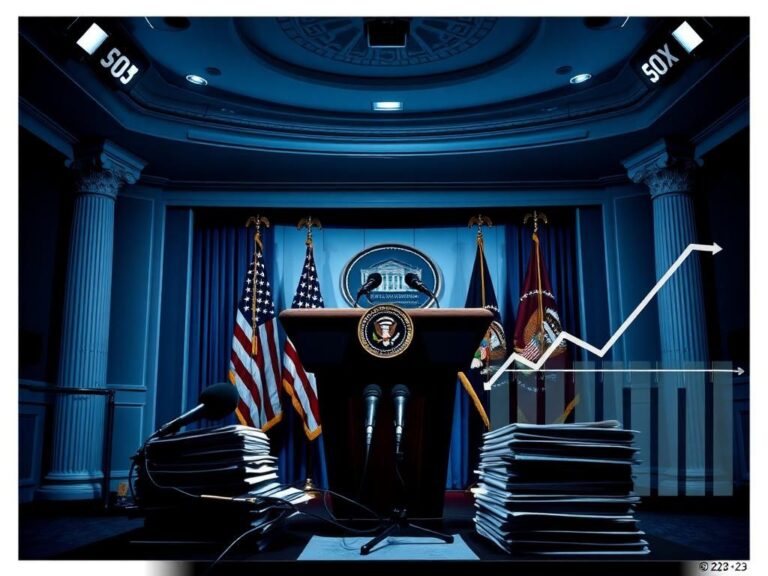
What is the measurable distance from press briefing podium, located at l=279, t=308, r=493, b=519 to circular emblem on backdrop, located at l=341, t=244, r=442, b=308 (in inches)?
158

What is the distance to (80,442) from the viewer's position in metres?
4.63

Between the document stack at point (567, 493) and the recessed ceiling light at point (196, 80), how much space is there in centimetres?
408

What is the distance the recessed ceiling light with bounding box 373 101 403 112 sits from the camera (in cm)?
496

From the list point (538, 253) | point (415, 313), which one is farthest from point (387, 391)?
point (538, 253)

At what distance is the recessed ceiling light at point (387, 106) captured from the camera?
496 centimetres

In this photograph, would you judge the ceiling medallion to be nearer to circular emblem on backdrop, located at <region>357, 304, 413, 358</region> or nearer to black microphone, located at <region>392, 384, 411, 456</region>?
circular emblem on backdrop, located at <region>357, 304, 413, 358</region>

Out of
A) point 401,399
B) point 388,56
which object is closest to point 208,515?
point 401,399

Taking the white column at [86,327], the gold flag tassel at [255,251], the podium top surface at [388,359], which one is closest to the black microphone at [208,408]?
the podium top surface at [388,359]

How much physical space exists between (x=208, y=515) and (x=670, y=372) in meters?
4.43

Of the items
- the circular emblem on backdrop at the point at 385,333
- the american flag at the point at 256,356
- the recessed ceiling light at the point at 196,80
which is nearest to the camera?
the circular emblem on backdrop at the point at 385,333

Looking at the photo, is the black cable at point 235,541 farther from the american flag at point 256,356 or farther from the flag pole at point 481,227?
the flag pole at point 481,227

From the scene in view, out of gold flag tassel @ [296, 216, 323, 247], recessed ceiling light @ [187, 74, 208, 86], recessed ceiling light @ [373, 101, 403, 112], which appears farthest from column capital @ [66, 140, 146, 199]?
recessed ceiling light @ [373, 101, 403, 112]

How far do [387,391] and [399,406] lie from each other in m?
0.16

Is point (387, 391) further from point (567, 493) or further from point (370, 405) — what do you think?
point (567, 493)
